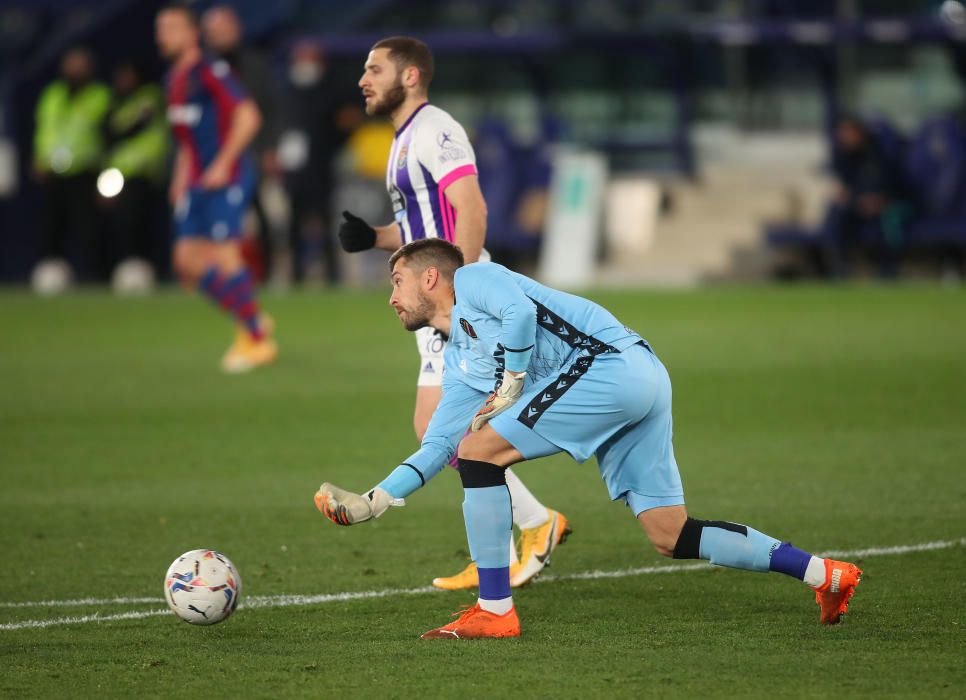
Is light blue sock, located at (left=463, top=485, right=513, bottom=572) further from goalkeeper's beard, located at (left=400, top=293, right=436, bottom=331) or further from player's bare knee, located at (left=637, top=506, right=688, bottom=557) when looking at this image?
goalkeeper's beard, located at (left=400, top=293, right=436, bottom=331)

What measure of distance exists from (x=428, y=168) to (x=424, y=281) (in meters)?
1.34

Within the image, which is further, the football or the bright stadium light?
the bright stadium light

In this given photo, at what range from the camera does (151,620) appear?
6008mm

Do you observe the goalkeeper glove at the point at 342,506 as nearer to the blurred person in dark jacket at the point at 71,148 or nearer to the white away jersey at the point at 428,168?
the white away jersey at the point at 428,168

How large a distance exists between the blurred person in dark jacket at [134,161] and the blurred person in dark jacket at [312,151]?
1.64m

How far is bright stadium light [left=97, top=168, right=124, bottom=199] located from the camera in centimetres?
2125

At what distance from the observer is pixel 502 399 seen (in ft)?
18.3

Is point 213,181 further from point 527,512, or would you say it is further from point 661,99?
point 661,99

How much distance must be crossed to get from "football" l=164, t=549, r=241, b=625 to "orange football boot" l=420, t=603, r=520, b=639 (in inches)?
26.4

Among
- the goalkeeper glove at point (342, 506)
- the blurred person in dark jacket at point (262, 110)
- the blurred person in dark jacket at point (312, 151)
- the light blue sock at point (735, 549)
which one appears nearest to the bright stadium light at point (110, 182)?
the blurred person in dark jacket at point (262, 110)

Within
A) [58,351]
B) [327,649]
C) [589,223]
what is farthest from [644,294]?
[327,649]

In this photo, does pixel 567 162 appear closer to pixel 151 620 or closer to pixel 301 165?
pixel 301 165

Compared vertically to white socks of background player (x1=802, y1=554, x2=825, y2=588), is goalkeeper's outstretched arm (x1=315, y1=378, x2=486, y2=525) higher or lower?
higher

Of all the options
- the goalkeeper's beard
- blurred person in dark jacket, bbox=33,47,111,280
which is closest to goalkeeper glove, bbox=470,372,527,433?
the goalkeeper's beard
